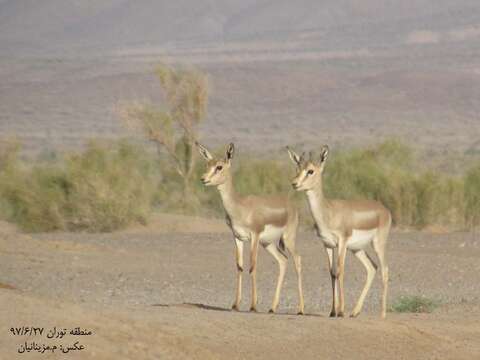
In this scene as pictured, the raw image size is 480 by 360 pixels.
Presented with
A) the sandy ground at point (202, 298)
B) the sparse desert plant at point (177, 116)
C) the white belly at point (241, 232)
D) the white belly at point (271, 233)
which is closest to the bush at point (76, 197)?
the sandy ground at point (202, 298)

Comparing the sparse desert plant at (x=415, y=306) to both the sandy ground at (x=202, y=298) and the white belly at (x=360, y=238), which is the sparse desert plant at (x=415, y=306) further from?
the white belly at (x=360, y=238)

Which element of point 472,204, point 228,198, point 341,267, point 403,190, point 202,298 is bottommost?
point 472,204

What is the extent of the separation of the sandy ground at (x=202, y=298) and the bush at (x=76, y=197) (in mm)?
561

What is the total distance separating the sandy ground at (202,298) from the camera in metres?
10.2

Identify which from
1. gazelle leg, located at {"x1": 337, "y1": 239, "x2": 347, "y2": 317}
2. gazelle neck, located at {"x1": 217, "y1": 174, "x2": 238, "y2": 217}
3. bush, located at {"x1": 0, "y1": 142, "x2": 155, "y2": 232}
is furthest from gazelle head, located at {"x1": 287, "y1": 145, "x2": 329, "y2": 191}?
bush, located at {"x1": 0, "y1": 142, "x2": 155, "y2": 232}

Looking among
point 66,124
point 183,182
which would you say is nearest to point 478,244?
point 183,182

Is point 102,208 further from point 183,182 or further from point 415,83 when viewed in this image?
point 415,83

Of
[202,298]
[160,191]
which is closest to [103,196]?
[160,191]

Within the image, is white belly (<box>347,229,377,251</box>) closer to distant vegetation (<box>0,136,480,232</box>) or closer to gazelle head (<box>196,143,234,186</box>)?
gazelle head (<box>196,143,234,186</box>)

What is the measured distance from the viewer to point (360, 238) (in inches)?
542

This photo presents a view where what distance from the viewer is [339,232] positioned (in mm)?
13492

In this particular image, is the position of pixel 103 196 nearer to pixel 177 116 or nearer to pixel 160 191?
pixel 160 191

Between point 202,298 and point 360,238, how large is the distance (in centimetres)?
462

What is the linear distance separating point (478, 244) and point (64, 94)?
85494mm
